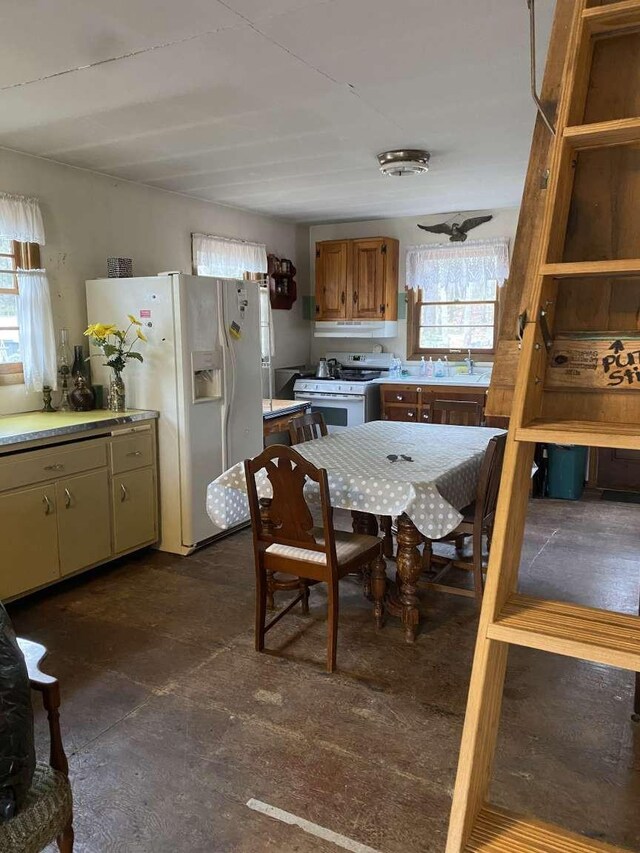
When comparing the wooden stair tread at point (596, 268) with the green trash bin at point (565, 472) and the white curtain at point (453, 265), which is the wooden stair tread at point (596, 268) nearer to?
the green trash bin at point (565, 472)

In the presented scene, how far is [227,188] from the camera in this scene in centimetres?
457

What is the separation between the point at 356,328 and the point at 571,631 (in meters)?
5.28

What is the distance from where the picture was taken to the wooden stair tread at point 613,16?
1.01 metres

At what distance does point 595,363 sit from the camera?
1.10 metres

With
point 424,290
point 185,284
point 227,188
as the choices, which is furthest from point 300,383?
point 185,284

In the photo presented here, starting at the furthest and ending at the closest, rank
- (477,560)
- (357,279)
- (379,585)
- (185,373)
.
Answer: (357,279)
(185,373)
(477,560)
(379,585)

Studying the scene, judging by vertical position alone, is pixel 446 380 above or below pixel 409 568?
above

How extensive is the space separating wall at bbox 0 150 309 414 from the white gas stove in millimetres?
1607

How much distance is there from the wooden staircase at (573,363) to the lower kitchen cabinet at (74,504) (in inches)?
107

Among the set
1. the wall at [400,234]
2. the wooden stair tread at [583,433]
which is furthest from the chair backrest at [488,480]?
the wall at [400,234]

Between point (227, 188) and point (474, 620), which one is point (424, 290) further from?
point (474, 620)

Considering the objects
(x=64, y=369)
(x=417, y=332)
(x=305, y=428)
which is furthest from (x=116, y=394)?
(x=417, y=332)

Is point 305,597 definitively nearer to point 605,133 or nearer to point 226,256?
point 605,133

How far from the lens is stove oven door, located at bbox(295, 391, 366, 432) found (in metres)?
5.68
